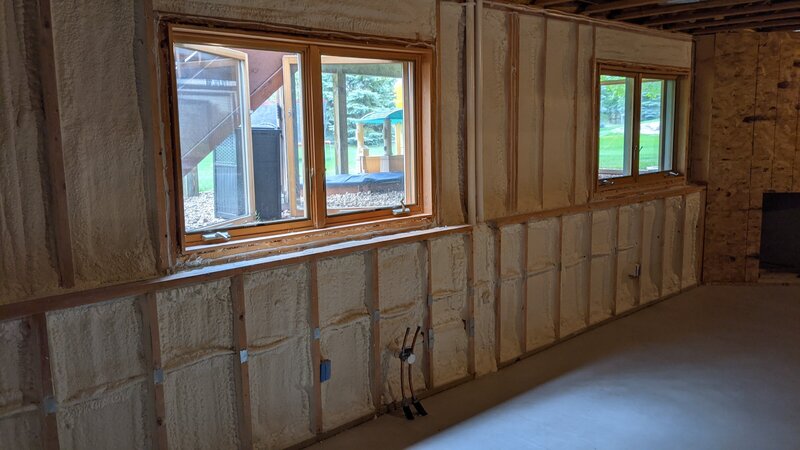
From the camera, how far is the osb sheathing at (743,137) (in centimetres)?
606

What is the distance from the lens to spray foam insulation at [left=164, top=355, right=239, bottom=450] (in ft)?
9.04

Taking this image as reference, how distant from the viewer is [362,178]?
363cm

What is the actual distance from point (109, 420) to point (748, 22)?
5.81m

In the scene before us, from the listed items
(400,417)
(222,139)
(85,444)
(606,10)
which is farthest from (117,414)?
(606,10)

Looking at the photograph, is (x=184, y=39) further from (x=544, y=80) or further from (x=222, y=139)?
(x=544, y=80)

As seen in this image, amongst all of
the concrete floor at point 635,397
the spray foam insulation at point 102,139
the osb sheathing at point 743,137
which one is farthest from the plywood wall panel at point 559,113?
the spray foam insulation at point 102,139

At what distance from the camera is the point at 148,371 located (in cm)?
265

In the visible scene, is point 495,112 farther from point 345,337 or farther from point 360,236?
point 345,337

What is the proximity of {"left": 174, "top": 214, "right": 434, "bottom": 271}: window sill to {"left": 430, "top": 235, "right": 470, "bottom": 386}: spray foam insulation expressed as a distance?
0.21 metres

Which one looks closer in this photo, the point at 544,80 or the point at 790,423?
the point at 790,423

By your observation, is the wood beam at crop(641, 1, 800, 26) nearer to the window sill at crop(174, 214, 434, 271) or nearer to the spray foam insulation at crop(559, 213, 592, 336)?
the spray foam insulation at crop(559, 213, 592, 336)

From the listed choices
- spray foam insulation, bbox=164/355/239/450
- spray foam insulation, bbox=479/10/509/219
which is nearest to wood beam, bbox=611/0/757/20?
spray foam insulation, bbox=479/10/509/219

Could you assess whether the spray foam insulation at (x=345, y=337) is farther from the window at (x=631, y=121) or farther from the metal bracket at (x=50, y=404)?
the window at (x=631, y=121)

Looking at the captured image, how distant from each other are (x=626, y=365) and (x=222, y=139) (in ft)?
10.2
